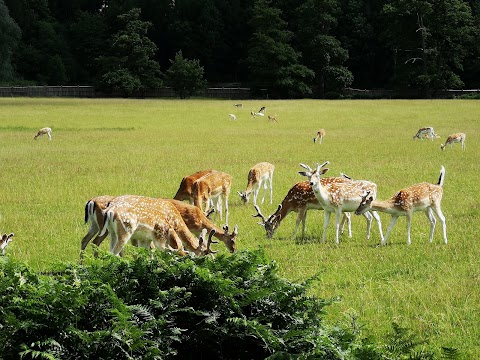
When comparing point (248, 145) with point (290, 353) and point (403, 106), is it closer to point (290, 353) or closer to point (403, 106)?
point (290, 353)

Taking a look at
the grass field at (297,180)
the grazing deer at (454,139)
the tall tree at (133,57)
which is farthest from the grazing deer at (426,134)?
the tall tree at (133,57)

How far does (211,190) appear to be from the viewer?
36.8 feet

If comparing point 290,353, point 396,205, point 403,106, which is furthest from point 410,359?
point 403,106

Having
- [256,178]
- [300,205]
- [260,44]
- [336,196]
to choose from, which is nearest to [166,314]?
[336,196]

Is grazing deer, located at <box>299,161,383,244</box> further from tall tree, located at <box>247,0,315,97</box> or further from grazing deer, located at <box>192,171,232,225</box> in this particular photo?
tall tree, located at <box>247,0,315,97</box>

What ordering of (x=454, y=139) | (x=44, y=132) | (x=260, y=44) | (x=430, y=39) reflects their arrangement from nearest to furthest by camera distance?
(x=454, y=139) → (x=44, y=132) → (x=430, y=39) → (x=260, y=44)

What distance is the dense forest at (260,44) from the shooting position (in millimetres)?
61344

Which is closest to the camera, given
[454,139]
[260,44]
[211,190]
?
[211,190]

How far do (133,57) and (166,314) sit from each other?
63.7m

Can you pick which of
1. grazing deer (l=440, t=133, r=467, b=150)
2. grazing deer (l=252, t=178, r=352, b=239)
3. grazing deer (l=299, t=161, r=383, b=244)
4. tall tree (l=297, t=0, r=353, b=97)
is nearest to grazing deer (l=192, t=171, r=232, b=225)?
grazing deer (l=252, t=178, r=352, b=239)

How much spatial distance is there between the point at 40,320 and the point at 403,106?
4247 cm

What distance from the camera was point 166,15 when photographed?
76.9m

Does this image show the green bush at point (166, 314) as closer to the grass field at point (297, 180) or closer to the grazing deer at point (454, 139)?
the grass field at point (297, 180)

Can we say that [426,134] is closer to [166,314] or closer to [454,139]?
[454,139]
